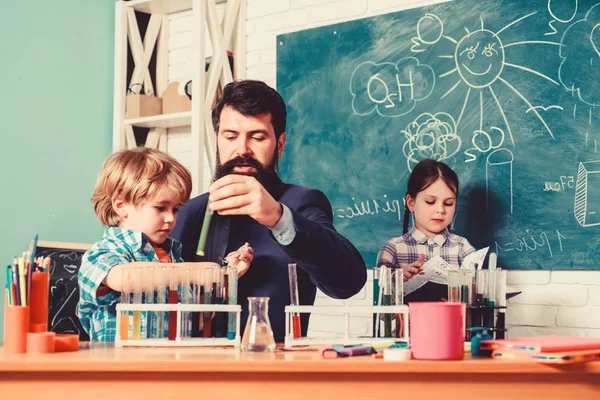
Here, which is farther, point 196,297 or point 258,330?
point 196,297

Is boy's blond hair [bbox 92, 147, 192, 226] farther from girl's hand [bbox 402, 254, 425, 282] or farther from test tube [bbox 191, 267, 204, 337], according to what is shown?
girl's hand [bbox 402, 254, 425, 282]

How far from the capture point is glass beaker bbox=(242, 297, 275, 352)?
56.9 inches

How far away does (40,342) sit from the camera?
1.42m

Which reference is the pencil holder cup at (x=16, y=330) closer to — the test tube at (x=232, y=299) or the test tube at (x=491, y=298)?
the test tube at (x=232, y=299)

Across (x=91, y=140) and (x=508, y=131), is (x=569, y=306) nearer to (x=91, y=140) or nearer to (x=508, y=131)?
(x=508, y=131)

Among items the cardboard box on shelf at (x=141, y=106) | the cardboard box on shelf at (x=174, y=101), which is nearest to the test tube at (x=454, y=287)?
the cardboard box on shelf at (x=174, y=101)

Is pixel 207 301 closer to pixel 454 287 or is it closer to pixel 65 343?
pixel 65 343

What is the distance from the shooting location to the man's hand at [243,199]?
1729mm

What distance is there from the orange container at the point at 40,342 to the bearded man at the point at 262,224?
68 cm

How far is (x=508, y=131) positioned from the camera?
3.03 m

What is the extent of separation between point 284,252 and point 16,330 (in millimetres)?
933

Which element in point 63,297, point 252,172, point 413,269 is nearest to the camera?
point 252,172

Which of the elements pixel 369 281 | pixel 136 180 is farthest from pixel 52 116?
pixel 136 180

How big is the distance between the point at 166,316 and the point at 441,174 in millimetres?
1792
